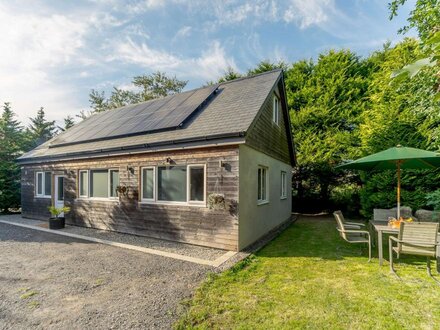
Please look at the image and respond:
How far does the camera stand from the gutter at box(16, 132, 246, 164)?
250 inches

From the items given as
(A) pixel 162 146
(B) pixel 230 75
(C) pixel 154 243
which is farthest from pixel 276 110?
(B) pixel 230 75

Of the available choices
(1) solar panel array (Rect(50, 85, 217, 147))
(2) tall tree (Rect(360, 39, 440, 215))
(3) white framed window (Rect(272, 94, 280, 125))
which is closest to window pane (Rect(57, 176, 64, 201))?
(1) solar panel array (Rect(50, 85, 217, 147))

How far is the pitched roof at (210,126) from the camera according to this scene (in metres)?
6.77

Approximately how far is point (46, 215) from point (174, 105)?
310 inches

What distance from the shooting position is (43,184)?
37.6 ft

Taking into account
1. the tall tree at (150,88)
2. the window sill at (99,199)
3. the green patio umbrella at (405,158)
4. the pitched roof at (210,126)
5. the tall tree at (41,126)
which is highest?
the tall tree at (150,88)

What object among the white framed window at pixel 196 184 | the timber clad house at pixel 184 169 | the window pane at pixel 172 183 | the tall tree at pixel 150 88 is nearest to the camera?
the timber clad house at pixel 184 169

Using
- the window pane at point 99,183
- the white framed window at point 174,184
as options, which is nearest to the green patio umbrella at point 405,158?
the white framed window at point 174,184

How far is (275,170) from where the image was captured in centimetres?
988

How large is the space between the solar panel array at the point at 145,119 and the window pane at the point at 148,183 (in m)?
1.50

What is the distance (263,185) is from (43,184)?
10347 millimetres

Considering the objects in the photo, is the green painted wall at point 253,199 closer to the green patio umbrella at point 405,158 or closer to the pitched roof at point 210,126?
the pitched roof at point 210,126

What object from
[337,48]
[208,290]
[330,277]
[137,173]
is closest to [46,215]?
[137,173]

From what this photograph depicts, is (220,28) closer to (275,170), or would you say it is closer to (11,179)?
(275,170)
